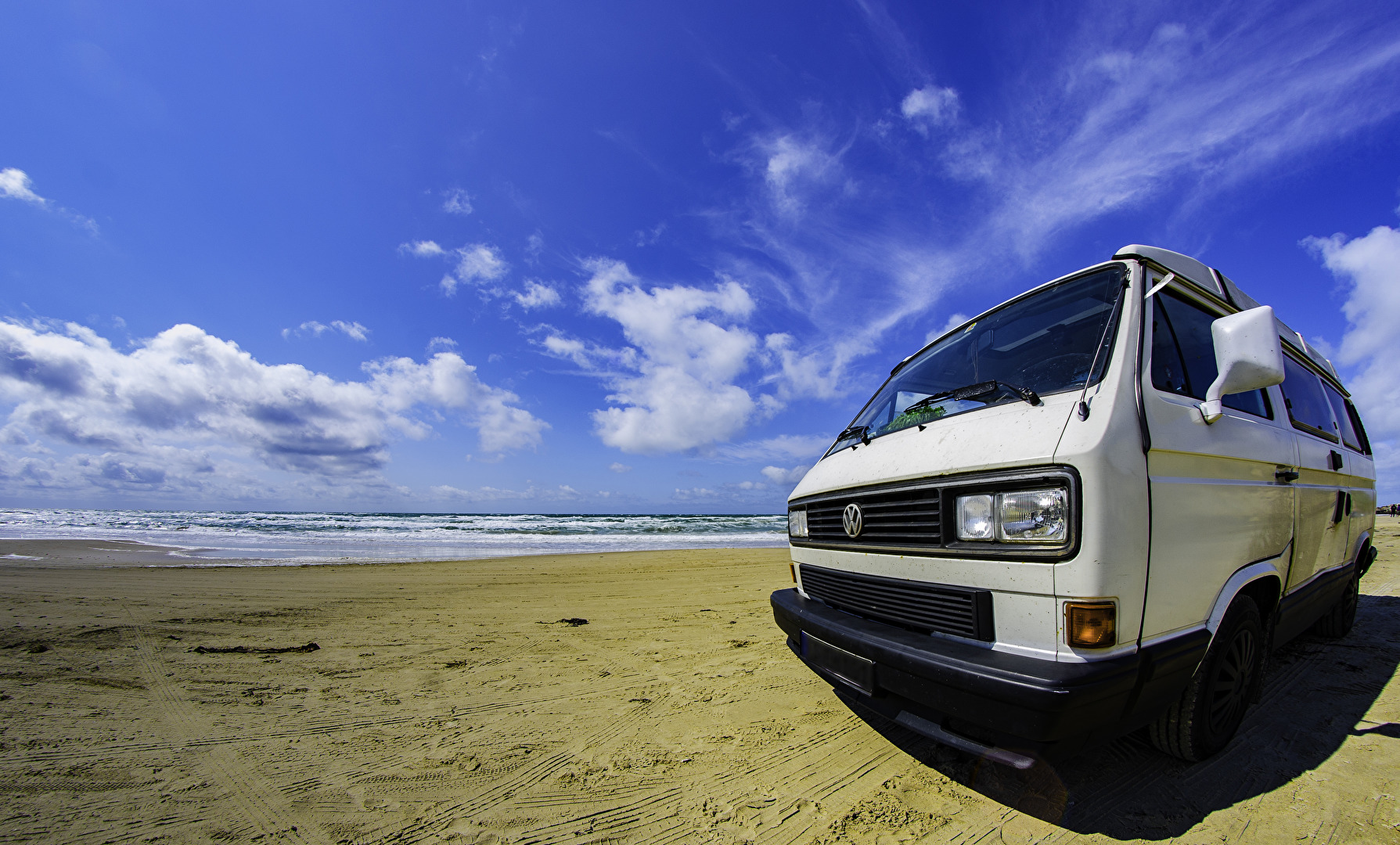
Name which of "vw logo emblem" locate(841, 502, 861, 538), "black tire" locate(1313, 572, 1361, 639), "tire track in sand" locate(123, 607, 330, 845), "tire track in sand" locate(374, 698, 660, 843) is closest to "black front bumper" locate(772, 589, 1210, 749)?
"vw logo emblem" locate(841, 502, 861, 538)

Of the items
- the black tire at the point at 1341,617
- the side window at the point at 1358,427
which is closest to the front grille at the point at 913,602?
the black tire at the point at 1341,617

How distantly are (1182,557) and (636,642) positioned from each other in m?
4.00

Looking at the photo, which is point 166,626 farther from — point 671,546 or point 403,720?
point 671,546

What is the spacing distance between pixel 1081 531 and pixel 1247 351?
1.02m

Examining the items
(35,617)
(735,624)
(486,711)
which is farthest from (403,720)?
(35,617)

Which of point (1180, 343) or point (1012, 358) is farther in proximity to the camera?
point (1012, 358)

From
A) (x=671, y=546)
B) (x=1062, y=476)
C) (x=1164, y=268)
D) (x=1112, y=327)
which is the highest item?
(x=1164, y=268)

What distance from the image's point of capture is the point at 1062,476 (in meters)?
1.69

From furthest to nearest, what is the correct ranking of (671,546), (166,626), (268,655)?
(671,546)
(166,626)
(268,655)

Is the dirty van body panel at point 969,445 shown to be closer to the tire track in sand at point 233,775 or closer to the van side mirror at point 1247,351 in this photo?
the van side mirror at point 1247,351

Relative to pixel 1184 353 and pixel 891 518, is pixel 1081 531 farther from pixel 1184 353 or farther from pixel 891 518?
pixel 1184 353

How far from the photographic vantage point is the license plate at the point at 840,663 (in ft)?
6.82

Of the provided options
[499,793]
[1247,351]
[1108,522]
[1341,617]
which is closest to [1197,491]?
[1247,351]

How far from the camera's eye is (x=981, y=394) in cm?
236
